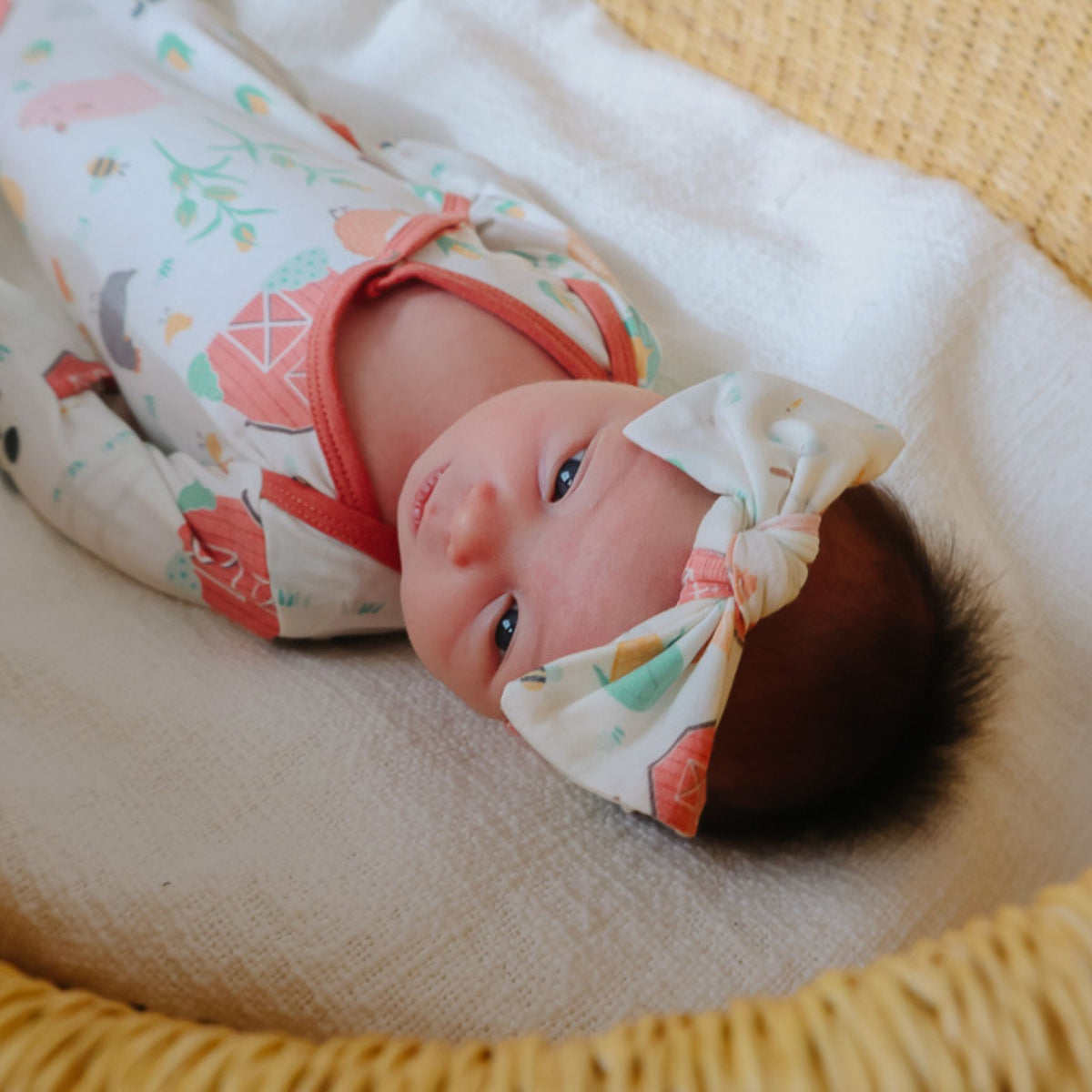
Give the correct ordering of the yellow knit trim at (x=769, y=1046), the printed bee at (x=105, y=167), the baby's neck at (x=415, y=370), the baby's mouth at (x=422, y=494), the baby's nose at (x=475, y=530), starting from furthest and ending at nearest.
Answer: the printed bee at (x=105, y=167) → the baby's neck at (x=415, y=370) → the baby's mouth at (x=422, y=494) → the baby's nose at (x=475, y=530) → the yellow knit trim at (x=769, y=1046)

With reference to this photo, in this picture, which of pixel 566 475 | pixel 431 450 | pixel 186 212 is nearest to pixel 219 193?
pixel 186 212

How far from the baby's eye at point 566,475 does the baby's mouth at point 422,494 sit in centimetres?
12

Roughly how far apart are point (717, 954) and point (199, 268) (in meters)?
0.80

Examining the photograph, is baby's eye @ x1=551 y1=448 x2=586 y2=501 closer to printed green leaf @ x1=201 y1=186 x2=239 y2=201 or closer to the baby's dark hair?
the baby's dark hair

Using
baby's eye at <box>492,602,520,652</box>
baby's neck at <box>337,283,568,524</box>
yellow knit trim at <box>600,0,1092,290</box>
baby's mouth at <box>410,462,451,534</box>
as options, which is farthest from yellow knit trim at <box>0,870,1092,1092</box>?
yellow knit trim at <box>600,0,1092,290</box>

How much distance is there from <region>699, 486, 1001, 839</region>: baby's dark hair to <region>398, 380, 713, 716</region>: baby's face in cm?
10

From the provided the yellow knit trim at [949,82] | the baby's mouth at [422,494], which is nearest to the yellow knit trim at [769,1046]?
the baby's mouth at [422,494]

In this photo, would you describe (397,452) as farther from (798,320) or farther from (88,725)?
(798,320)

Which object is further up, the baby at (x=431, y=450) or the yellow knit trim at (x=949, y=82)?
the yellow knit trim at (x=949, y=82)

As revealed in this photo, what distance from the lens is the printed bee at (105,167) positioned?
3.56 ft

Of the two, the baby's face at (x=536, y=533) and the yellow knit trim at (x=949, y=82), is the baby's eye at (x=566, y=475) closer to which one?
the baby's face at (x=536, y=533)

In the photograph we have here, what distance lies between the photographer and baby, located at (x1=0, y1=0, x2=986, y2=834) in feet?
2.33

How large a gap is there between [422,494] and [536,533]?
15cm

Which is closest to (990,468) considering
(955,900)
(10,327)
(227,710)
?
(955,900)
